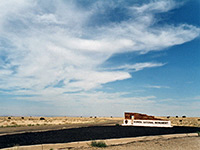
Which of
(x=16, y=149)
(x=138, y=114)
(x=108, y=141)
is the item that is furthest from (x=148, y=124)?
(x=16, y=149)

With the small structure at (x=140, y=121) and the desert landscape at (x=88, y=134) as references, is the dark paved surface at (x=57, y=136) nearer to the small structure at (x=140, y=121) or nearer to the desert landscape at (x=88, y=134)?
the desert landscape at (x=88, y=134)

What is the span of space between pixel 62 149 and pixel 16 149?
2.48m

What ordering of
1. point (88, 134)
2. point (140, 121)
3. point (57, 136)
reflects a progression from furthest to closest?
point (140, 121) → point (88, 134) → point (57, 136)

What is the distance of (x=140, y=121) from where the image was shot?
30703 millimetres

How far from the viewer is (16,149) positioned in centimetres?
1077

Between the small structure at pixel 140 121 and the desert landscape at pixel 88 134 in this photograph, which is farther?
the small structure at pixel 140 121

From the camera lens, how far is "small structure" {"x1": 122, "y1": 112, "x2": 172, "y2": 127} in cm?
3059

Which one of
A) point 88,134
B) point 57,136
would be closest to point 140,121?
point 88,134

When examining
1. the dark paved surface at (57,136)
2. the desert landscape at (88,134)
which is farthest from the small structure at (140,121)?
the dark paved surface at (57,136)

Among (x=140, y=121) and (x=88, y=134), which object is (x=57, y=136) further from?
(x=140, y=121)

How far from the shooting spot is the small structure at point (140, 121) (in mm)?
30594

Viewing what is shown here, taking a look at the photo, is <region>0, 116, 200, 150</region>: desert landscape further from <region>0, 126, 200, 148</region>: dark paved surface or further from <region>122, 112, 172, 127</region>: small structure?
<region>122, 112, 172, 127</region>: small structure

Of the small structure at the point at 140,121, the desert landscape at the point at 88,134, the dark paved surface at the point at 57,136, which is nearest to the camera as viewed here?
the desert landscape at the point at 88,134

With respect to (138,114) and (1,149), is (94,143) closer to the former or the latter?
(1,149)
